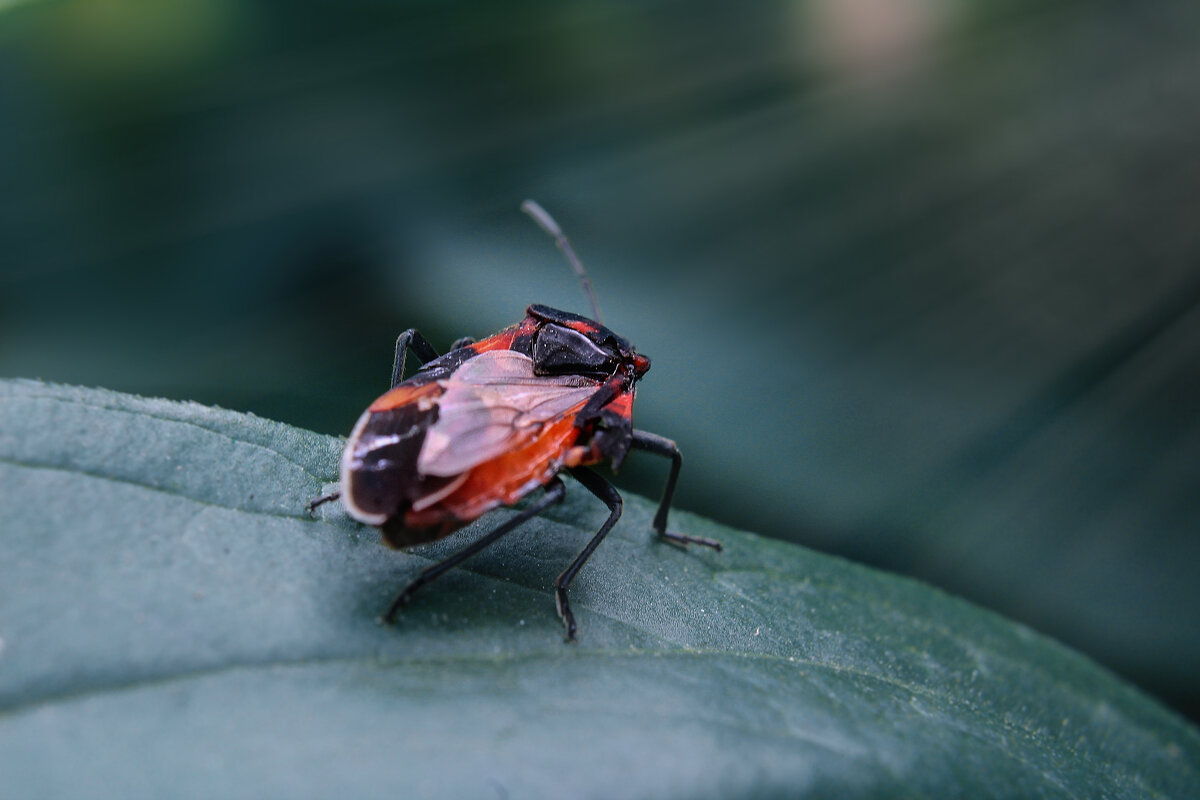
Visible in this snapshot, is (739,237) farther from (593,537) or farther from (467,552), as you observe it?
(467,552)

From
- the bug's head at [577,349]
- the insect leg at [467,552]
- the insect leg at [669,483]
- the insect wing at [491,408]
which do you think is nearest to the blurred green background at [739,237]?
the insect leg at [669,483]

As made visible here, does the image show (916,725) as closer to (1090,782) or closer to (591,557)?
(1090,782)

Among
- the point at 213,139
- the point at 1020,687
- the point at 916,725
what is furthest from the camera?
the point at 213,139

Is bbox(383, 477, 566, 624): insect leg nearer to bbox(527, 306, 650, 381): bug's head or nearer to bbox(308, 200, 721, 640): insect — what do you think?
bbox(308, 200, 721, 640): insect

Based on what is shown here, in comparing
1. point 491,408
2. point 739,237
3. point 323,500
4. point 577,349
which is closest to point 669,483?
point 577,349

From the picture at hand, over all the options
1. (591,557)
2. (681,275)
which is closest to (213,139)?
(681,275)

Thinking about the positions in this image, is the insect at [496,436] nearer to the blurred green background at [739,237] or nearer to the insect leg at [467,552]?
the insect leg at [467,552]
